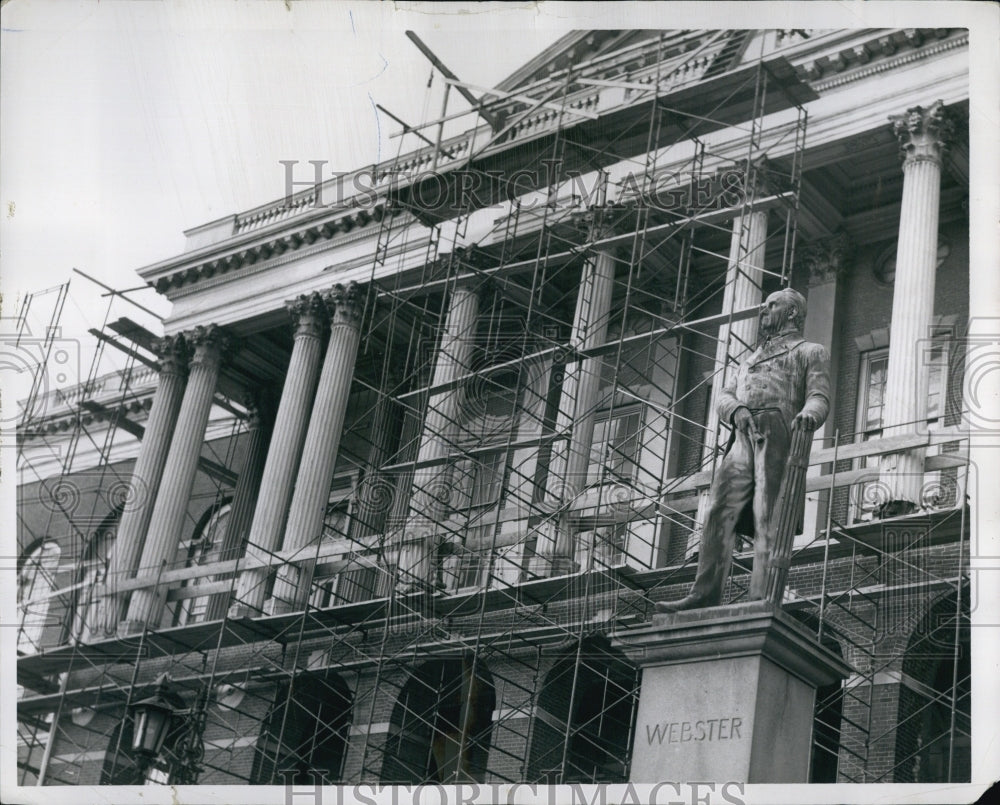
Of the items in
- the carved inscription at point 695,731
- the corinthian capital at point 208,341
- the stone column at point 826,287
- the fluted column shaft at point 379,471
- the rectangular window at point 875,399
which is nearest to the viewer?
the carved inscription at point 695,731

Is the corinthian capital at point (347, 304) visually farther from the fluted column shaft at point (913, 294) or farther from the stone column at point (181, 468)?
the fluted column shaft at point (913, 294)

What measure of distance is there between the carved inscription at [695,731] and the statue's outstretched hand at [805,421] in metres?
2.35

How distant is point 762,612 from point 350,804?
34.7 ft

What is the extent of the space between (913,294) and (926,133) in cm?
275

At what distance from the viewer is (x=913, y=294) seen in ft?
74.2

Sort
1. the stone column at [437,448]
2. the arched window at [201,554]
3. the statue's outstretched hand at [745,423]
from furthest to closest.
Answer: the arched window at [201,554] → the stone column at [437,448] → the statue's outstretched hand at [745,423]

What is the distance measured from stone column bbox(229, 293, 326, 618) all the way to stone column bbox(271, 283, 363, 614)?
261 mm

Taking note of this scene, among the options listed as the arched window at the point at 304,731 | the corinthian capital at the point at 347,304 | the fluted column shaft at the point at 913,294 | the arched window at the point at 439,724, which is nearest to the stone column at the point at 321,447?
the corinthian capital at the point at 347,304

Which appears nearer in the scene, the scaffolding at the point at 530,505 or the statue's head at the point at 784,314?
the statue's head at the point at 784,314

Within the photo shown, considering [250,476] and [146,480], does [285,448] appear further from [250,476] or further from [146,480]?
[250,476]

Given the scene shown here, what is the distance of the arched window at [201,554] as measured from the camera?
33594 millimetres

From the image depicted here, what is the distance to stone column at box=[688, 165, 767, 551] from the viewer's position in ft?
77.5

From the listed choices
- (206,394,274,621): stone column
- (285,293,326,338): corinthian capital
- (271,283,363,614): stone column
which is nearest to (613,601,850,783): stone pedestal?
(271,283,363,614): stone column

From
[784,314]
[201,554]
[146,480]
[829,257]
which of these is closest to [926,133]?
[829,257]
